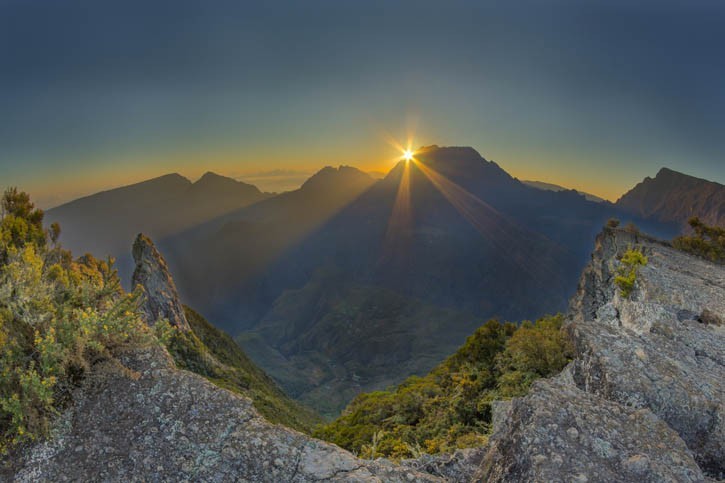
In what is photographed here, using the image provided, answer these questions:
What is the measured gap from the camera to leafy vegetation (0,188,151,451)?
3.85m

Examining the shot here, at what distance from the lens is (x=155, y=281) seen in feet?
192

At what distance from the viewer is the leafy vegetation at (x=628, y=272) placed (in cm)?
1326

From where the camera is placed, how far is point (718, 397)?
6477 mm

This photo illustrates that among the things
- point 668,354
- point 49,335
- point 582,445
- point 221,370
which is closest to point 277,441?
point 49,335

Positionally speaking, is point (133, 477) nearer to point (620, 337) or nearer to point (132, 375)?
point (132, 375)

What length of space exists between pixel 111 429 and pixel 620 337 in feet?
30.9

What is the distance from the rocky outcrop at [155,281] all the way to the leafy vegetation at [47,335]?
181 feet

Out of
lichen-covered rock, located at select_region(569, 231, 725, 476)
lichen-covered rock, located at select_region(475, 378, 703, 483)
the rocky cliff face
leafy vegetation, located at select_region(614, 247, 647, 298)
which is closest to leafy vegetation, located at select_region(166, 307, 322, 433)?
leafy vegetation, located at select_region(614, 247, 647, 298)

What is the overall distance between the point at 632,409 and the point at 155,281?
6504 centimetres

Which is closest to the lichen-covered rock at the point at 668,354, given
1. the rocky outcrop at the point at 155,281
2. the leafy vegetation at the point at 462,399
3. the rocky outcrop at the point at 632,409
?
the rocky outcrop at the point at 632,409

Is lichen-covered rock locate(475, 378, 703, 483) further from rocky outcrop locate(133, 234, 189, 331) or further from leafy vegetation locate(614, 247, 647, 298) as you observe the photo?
rocky outcrop locate(133, 234, 189, 331)

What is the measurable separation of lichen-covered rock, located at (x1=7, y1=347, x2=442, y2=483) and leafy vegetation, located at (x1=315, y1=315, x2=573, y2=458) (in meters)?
3.98

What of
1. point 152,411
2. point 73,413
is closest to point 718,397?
point 152,411

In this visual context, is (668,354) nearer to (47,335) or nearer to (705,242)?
(47,335)
